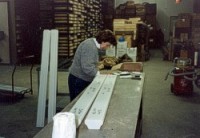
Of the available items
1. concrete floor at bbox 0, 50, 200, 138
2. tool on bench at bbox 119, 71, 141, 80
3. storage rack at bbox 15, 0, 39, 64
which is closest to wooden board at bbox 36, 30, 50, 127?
concrete floor at bbox 0, 50, 200, 138

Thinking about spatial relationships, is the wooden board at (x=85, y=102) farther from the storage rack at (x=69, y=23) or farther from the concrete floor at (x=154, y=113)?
the storage rack at (x=69, y=23)

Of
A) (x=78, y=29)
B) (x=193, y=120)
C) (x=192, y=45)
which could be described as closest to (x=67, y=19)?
(x=78, y=29)

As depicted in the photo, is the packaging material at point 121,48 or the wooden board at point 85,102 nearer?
the wooden board at point 85,102

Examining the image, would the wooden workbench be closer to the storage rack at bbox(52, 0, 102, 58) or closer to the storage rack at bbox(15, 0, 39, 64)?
the storage rack at bbox(52, 0, 102, 58)

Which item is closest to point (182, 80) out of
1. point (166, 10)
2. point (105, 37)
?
point (105, 37)

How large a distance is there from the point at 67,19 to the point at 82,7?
1736 mm

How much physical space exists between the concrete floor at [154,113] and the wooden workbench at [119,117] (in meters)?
1.14

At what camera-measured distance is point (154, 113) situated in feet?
16.0

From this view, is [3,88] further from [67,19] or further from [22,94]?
[67,19]

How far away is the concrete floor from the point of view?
4066 mm

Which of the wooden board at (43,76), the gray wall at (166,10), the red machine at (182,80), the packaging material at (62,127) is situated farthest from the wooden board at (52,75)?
the gray wall at (166,10)

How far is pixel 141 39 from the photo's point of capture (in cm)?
1038

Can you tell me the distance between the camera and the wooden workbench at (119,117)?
1.91m

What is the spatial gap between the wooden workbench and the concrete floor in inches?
44.8
